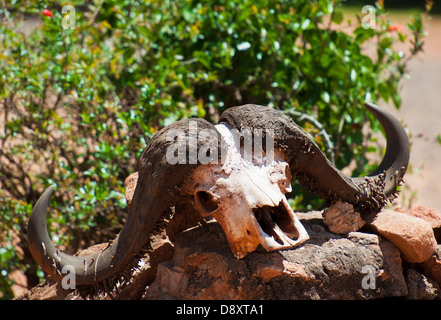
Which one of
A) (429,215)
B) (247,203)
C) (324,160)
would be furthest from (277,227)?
(429,215)

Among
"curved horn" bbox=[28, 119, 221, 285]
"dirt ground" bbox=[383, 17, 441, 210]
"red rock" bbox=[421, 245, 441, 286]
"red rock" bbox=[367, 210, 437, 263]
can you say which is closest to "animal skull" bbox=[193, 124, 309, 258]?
"curved horn" bbox=[28, 119, 221, 285]

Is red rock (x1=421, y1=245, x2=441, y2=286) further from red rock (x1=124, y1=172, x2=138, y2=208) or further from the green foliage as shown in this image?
red rock (x1=124, y1=172, x2=138, y2=208)

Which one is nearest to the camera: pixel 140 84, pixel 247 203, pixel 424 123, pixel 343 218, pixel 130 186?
pixel 247 203

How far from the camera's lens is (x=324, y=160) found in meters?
3.54

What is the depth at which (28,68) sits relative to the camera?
16.6 ft

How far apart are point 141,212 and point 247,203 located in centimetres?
58

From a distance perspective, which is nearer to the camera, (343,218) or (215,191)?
(215,191)

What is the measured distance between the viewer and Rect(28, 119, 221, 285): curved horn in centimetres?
313

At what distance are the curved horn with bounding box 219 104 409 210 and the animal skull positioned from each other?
20 cm

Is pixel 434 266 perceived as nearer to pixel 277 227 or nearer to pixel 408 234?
pixel 408 234

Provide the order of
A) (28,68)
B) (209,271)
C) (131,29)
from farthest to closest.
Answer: (131,29)
(28,68)
(209,271)

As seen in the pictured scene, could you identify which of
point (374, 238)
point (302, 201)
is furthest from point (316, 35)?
point (374, 238)

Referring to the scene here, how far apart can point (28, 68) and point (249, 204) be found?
2.88m
